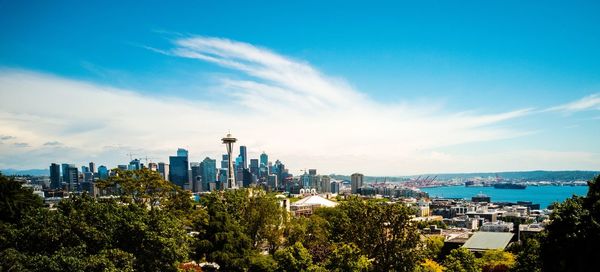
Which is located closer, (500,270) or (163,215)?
(163,215)

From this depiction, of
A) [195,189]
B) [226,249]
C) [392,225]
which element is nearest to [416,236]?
[392,225]

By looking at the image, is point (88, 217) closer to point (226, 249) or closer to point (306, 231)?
point (226, 249)

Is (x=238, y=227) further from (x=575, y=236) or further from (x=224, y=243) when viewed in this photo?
(x=575, y=236)

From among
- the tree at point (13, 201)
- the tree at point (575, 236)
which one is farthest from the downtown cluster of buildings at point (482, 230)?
the tree at point (13, 201)

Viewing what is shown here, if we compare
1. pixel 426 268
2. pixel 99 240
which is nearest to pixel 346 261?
pixel 426 268

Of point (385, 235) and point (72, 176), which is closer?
point (385, 235)

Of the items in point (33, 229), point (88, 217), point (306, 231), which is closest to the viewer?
point (33, 229)

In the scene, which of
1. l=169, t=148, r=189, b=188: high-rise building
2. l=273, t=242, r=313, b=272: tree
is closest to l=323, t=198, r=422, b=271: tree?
l=273, t=242, r=313, b=272: tree
